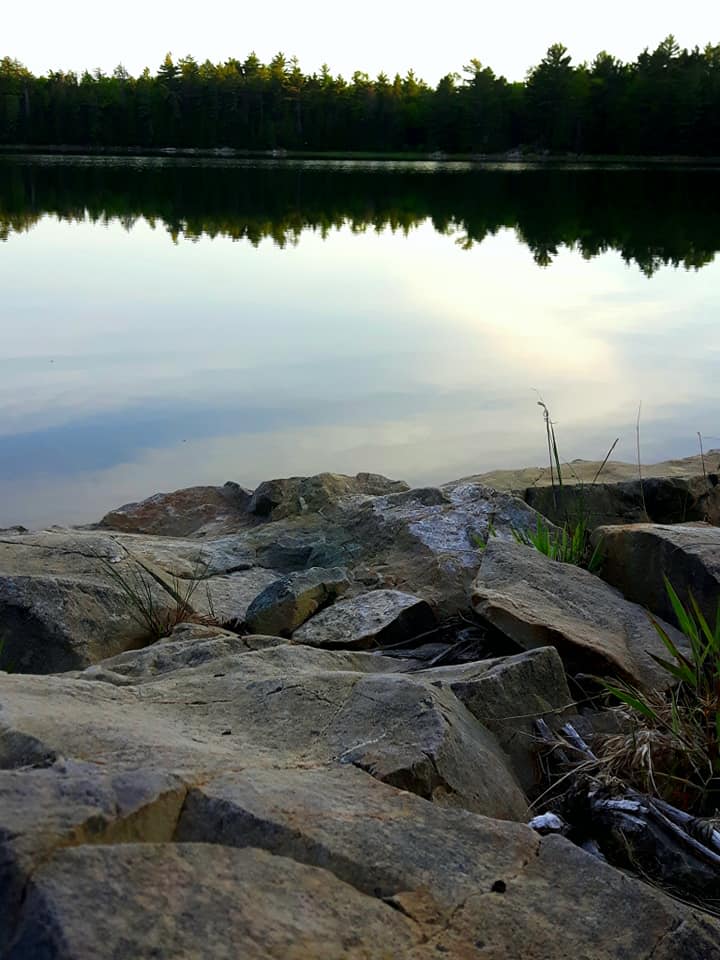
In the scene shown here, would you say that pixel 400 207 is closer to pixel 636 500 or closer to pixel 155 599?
pixel 636 500

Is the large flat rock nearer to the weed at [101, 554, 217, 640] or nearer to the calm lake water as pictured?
the weed at [101, 554, 217, 640]

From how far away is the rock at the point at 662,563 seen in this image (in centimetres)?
328

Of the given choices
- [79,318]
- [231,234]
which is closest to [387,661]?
[79,318]

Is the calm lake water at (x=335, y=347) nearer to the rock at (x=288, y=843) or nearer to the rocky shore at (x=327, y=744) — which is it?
the rocky shore at (x=327, y=744)

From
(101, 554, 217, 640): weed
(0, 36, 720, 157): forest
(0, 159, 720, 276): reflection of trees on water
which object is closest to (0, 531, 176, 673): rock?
(101, 554, 217, 640): weed

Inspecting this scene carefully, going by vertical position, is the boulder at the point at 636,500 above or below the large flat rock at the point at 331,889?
below

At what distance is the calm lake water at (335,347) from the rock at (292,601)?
9.07 ft

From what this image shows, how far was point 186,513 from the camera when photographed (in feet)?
19.2

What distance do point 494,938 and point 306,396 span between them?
299 inches

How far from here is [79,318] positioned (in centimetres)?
1202

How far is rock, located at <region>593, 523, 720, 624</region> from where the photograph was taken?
3277mm

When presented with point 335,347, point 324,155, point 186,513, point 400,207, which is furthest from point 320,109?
point 186,513

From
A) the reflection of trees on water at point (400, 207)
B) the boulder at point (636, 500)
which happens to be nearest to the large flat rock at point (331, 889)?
the boulder at point (636, 500)

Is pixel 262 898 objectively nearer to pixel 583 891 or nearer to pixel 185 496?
pixel 583 891
